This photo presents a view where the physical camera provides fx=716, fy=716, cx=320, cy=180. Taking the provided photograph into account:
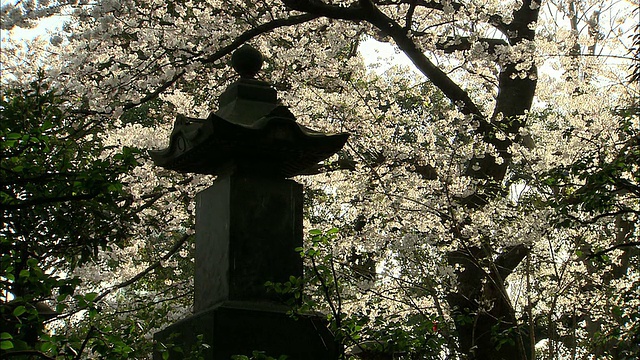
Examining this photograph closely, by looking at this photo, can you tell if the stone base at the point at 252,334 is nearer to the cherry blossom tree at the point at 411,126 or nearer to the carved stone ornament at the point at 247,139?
the carved stone ornament at the point at 247,139

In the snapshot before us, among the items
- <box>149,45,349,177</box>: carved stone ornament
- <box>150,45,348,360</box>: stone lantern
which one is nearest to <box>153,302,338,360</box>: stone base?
<box>150,45,348,360</box>: stone lantern

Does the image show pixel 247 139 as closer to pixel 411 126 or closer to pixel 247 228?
pixel 247 228

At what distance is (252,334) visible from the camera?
11.9 ft

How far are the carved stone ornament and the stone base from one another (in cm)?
80

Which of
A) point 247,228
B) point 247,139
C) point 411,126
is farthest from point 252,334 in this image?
point 411,126

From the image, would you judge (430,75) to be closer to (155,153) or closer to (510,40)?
(510,40)

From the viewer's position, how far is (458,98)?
338 inches

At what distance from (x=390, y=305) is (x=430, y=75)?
3.17 metres

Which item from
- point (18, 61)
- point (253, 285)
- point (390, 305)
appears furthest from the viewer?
point (390, 305)

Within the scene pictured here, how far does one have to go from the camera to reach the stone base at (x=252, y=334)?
3564mm

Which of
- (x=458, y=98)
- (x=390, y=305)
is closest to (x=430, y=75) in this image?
(x=458, y=98)

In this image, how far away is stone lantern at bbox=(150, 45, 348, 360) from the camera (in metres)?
3.67

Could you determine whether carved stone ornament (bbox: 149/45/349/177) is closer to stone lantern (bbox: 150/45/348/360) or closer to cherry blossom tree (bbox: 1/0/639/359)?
stone lantern (bbox: 150/45/348/360)

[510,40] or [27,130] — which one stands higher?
[510,40]
